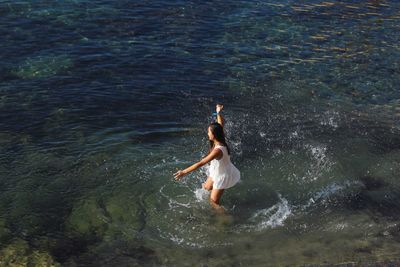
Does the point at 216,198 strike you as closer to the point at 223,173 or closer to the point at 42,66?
the point at 223,173

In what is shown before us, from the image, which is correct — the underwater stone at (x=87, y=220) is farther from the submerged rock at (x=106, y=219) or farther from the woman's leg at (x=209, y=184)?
the woman's leg at (x=209, y=184)

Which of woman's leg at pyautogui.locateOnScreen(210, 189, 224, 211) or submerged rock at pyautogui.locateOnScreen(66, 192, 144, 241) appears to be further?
woman's leg at pyautogui.locateOnScreen(210, 189, 224, 211)

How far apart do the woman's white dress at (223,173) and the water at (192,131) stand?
0.98 meters

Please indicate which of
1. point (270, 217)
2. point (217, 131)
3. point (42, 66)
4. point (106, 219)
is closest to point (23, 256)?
point (106, 219)

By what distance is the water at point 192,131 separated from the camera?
39.9 feet

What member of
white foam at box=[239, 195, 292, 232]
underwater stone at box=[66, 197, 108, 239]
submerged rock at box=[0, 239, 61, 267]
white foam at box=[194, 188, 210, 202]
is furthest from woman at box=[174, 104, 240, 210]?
submerged rock at box=[0, 239, 61, 267]

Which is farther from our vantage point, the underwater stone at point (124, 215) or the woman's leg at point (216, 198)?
the woman's leg at point (216, 198)

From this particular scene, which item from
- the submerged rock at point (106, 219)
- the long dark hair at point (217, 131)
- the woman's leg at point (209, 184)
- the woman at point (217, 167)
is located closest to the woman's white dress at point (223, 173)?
the woman at point (217, 167)

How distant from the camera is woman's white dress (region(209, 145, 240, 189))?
12.3 meters

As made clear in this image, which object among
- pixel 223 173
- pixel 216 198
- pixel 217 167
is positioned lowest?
pixel 216 198

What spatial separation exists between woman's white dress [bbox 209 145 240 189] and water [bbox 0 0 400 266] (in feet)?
3.23

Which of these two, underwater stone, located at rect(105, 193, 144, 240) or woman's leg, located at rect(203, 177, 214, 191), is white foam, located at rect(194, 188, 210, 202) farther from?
underwater stone, located at rect(105, 193, 144, 240)

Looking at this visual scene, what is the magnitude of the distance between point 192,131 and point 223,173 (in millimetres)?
4621

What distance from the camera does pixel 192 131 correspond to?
16844mm
